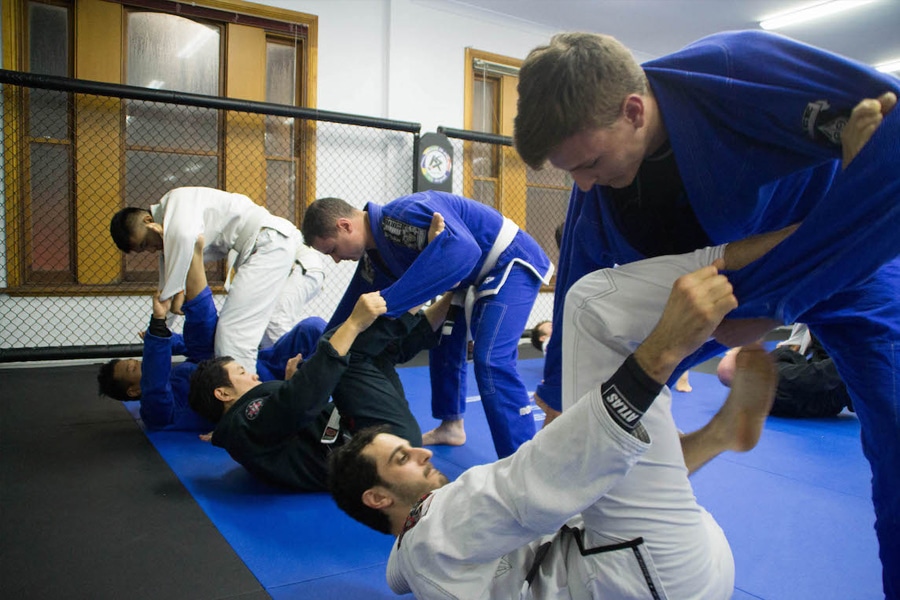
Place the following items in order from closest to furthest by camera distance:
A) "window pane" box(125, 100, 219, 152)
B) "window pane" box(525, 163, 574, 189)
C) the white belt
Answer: the white belt, "window pane" box(125, 100, 219, 152), "window pane" box(525, 163, 574, 189)

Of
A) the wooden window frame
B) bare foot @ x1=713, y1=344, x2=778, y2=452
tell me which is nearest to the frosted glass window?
the wooden window frame

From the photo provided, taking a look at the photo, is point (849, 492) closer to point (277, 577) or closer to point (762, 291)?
point (762, 291)

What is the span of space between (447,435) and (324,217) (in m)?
1.28

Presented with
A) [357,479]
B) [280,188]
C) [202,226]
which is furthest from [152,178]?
[357,479]

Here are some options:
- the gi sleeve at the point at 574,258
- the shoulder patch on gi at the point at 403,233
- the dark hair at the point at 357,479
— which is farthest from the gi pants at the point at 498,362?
the dark hair at the point at 357,479

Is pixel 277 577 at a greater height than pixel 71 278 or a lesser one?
lesser

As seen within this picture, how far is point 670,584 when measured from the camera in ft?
4.03

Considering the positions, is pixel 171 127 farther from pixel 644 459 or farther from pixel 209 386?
pixel 644 459

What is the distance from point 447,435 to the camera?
334 centimetres

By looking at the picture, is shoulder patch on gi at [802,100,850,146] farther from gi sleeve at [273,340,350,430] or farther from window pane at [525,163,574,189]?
window pane at [525,163,574,189]

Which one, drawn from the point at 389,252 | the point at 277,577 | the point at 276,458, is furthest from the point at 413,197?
the point at 277,577

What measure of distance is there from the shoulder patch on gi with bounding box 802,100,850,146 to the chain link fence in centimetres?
534

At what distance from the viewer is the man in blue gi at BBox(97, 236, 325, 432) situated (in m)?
3.28

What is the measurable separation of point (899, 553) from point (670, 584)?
0.57 metres
